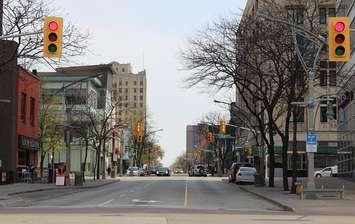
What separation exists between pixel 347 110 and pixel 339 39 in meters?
36.2

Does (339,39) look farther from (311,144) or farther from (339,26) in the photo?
(311,144)

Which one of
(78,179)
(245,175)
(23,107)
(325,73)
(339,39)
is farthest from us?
(245,175)

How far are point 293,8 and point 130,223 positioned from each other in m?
25.9

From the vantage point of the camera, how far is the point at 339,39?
816 inches

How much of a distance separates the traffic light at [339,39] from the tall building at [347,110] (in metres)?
27.3

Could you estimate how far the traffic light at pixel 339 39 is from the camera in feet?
67.9

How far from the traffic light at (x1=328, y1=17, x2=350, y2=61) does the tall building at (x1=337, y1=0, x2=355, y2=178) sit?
27290 mm

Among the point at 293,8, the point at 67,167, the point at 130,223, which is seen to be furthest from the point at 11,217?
the point at 67,167

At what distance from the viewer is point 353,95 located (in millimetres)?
51406

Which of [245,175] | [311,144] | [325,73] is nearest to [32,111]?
[245,175]

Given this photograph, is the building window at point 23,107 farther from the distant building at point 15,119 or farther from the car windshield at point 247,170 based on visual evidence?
the car windshield at point 247,170

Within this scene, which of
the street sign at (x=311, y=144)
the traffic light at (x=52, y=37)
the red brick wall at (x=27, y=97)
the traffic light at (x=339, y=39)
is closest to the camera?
the traffic light at (x=339, y=39)

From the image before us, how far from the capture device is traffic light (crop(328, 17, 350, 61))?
815 inches

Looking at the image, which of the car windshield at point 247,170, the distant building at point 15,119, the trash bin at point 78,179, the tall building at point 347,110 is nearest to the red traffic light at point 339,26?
the tall building at point 347,110
